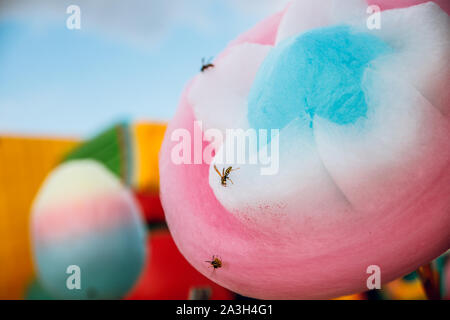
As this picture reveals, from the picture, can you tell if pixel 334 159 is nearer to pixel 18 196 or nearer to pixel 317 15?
pixel 317 15

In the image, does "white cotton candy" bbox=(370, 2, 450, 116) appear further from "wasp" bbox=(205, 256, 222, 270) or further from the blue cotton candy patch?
"wasp" bbox=(205, 256, 222, 270)

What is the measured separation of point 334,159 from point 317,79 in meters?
0.08

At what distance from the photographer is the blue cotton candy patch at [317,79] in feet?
1.20

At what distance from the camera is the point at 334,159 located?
0.35 metres

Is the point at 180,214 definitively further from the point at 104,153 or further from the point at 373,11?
the point at 104,153

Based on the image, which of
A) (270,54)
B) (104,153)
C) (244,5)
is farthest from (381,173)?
(104,153)

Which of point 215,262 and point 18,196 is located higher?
point 18,196

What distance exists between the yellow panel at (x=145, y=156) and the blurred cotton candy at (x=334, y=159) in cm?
90

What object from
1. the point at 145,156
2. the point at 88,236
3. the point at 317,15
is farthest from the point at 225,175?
the point at 145,156

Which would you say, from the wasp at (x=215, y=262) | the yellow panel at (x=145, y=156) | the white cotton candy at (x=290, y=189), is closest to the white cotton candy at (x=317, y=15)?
the white cotton candy at (x=290, y=189)

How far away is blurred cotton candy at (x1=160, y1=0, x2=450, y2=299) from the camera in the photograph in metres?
0.36

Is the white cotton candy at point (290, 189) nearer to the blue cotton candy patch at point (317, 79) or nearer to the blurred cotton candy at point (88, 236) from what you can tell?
the blue cotton candy patch at point (317, 79)

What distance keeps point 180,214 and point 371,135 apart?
0.67ft

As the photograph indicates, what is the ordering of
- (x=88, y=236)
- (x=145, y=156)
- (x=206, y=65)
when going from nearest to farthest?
1. (x=206, y=65)
2. (x=88, y=236)
3. (x=145, y=156)
